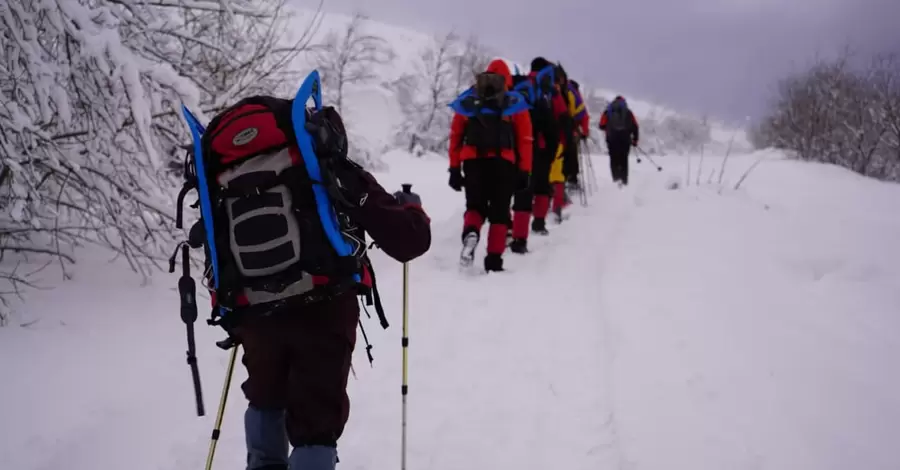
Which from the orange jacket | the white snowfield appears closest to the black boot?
the white snowfield

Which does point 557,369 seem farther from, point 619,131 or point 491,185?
point 619,131

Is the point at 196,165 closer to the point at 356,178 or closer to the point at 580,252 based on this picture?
the point at 356,178

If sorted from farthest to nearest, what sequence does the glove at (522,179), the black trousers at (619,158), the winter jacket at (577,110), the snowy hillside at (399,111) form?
the snowy hillside at (399,111) → the black trousers at (619,158) → the winter jacket at (577,110) → the glove at (522,179)

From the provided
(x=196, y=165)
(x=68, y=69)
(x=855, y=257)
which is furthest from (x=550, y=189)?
(x=196, y=165)

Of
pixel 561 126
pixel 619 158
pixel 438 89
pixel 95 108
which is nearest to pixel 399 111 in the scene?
pixel 438 89

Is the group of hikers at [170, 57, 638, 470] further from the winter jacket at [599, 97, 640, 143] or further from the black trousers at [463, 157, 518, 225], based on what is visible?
the winter jacket at [599, 97, 640, 143]

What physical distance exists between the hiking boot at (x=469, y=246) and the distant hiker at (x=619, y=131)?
752 cm

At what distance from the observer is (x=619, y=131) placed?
40.2 ft

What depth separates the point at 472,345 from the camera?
14.0 ft

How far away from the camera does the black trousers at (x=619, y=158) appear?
12.4m

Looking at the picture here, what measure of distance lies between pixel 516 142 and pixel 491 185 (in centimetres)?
50

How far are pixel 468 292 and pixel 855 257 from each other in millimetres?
3545

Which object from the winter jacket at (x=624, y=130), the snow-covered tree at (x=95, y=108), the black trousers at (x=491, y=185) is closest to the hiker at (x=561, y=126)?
the black trousers at (x=491, y=185)

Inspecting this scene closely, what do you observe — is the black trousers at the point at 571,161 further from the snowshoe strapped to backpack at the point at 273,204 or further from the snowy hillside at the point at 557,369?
the snowshoe strapped to backpack at the point at 273,204
